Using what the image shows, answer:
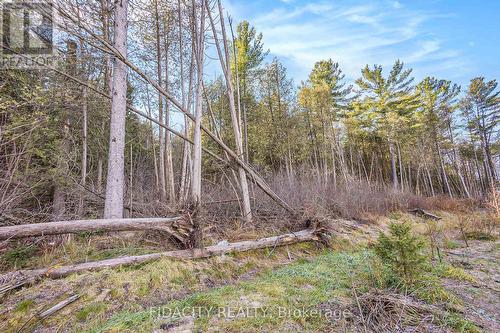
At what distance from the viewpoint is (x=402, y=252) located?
268 centimetres

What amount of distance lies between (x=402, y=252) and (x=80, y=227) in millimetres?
4172

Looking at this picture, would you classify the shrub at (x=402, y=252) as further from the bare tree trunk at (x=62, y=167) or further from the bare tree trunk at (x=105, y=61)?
the bare tree trunk at (x=105, y=61)

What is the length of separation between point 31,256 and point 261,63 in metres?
14.9

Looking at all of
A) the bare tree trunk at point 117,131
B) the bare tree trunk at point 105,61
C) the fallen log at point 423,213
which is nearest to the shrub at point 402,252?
the bare tree trunk at point 117,131

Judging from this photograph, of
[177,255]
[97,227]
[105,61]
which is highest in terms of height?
[105,61]

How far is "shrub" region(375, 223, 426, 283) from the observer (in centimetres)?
266

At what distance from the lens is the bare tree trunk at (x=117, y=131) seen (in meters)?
4.31

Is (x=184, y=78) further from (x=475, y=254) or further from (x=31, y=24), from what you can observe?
(x=475, y=254)

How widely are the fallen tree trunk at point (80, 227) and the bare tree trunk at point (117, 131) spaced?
897 mm

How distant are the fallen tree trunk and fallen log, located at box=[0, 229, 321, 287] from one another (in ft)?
1.47

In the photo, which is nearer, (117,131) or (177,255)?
(177,255)

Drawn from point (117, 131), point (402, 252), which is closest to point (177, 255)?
point (117, 131)

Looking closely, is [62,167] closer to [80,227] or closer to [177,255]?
[80,227]

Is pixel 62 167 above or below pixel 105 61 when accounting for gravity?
below
